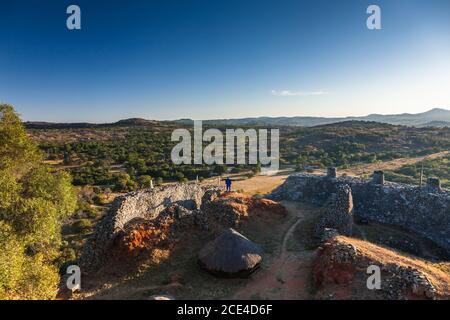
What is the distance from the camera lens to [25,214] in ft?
39.5

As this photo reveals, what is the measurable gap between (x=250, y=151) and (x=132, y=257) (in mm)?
46698

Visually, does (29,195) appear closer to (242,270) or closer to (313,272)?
(242,270)

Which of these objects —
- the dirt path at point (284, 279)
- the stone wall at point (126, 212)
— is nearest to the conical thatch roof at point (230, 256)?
the dirt path at point (284, 279)

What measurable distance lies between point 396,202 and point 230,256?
480 inches

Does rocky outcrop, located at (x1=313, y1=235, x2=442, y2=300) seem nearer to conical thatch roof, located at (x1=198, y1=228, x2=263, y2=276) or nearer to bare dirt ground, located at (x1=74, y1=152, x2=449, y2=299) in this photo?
→ bare dirt ground, located at (x1=74, y1=152, x2=449, y2=299)

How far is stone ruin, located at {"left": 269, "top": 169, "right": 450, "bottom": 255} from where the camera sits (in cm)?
1656

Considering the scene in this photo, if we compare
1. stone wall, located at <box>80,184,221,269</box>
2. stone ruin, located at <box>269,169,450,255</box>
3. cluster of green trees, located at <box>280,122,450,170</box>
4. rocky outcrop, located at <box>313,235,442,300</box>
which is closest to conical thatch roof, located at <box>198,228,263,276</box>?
rocky outcrop, located at <box>313,235,442,300</box>

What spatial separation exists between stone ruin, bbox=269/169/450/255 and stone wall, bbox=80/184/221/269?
27.1 ft

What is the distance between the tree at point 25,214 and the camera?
9.68 metres

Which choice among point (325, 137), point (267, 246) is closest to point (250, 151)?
point (325, 137)

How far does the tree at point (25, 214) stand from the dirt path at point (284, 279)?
6.80 metres

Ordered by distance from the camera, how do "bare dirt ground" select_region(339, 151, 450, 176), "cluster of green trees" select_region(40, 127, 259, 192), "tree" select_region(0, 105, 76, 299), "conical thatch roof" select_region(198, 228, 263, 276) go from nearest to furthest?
"tree" select_region(0, 105, 76, 299), "conical thatch roof" select_region(198, 228, 263, 276), "cluster of green trees" select_region(40, 127, 259, 192), "bare dirt ground" select_region(339, 151, 450, 176)

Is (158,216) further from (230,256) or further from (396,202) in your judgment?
(396,202)
